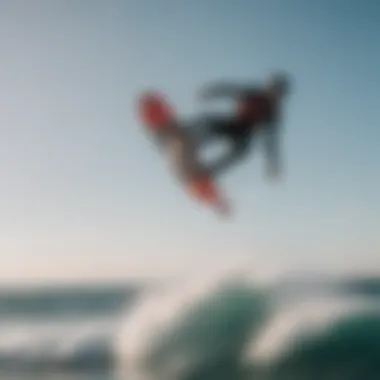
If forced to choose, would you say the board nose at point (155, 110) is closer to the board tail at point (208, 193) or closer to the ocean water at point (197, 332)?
the board tail at point (208, 193)

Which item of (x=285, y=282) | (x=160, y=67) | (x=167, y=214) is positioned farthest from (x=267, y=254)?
(x=160, y=67)

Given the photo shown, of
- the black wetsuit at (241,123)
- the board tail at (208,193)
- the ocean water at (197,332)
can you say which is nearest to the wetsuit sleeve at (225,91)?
the black wetsuit at (241,123)

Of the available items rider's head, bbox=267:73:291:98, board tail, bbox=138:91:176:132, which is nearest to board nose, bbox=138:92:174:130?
board tail, bbox=138:91:176:132

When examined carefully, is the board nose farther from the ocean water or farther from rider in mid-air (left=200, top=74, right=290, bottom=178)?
the ocean water

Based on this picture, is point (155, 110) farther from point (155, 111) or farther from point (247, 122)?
point (247, 122)

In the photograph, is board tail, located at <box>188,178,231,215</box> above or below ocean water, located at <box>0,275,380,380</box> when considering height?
above

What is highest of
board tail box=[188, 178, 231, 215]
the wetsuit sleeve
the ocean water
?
the wetsuit sleeve

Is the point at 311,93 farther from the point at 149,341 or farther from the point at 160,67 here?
the point at 149,341
